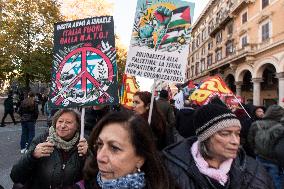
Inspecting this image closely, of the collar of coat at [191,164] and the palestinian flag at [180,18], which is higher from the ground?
the palestinian flag at [180,18]

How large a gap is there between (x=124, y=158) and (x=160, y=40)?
2.55 meters

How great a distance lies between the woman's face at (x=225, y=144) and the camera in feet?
7.80

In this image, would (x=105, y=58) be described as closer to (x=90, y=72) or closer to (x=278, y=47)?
(x=90, y=72)

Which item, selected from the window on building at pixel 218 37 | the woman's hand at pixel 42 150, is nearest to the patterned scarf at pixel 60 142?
the woman's hand at pixel 42 150

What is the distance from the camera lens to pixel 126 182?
1740 mm

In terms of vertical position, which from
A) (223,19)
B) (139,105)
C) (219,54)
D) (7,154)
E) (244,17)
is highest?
(223,19)

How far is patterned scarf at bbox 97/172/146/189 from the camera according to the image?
5.67ft

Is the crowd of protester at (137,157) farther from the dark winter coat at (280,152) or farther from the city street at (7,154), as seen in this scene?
the city street at (7,154)

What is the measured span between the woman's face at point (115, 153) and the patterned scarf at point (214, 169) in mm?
590

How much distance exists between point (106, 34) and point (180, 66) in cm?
119

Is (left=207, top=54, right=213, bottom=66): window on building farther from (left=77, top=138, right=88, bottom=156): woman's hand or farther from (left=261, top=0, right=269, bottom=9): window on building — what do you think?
(left=77, top=138, right=88, bottom=156): woman's hand

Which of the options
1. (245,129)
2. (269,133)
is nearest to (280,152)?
(269,133)

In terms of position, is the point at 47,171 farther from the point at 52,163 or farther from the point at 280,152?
the point at 280,152

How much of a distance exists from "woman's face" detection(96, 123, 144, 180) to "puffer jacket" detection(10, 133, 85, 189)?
100cm
